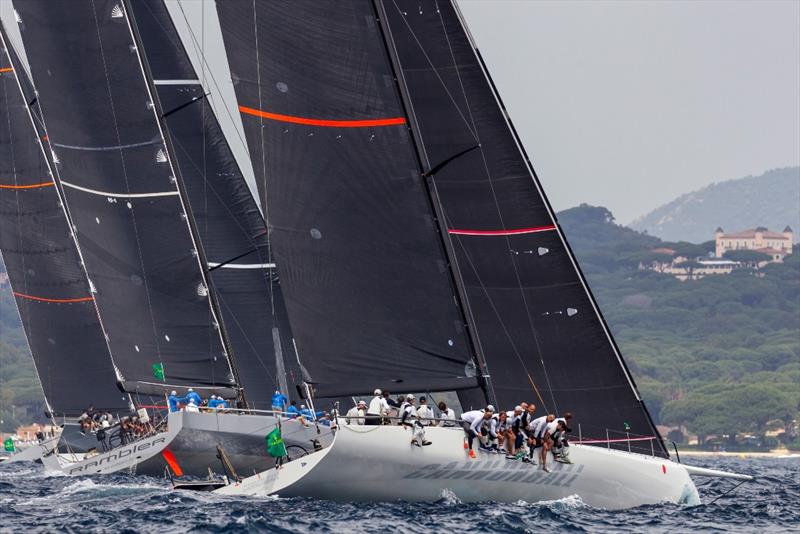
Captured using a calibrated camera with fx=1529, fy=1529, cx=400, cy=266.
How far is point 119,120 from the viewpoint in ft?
114

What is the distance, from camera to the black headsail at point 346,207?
959 inches

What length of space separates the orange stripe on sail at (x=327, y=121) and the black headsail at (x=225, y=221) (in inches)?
482

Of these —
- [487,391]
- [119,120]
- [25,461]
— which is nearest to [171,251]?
[119,120]

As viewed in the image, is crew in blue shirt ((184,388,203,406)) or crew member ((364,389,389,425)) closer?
crew member ((364,389,389,425))

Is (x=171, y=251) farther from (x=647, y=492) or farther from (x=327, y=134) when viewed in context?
(x=647, y=492)

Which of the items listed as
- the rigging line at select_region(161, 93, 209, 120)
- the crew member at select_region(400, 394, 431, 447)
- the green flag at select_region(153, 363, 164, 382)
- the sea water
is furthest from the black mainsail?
the green flag at select_region(153, 363, 164, 382)

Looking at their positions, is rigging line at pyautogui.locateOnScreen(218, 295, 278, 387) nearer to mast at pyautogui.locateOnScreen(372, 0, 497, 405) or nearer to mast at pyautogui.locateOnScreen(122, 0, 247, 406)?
mast at pyautogui.locateOnScreen(122, 0, 247, 406)

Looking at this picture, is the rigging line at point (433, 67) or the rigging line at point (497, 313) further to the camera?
the rigging line at point (433, 67)

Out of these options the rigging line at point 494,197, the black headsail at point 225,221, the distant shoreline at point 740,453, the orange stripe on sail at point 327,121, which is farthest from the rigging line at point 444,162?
the distant shoreline at point 740,453

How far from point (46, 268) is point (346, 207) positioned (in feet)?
71.9

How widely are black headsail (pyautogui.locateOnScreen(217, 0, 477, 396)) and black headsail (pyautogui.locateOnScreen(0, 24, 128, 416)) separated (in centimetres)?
1921

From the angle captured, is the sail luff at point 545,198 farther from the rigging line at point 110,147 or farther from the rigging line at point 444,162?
the rigging line at point 110,147

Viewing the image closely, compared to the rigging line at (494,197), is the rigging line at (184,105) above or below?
above

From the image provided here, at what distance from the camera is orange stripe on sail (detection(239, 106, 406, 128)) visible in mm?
24422
